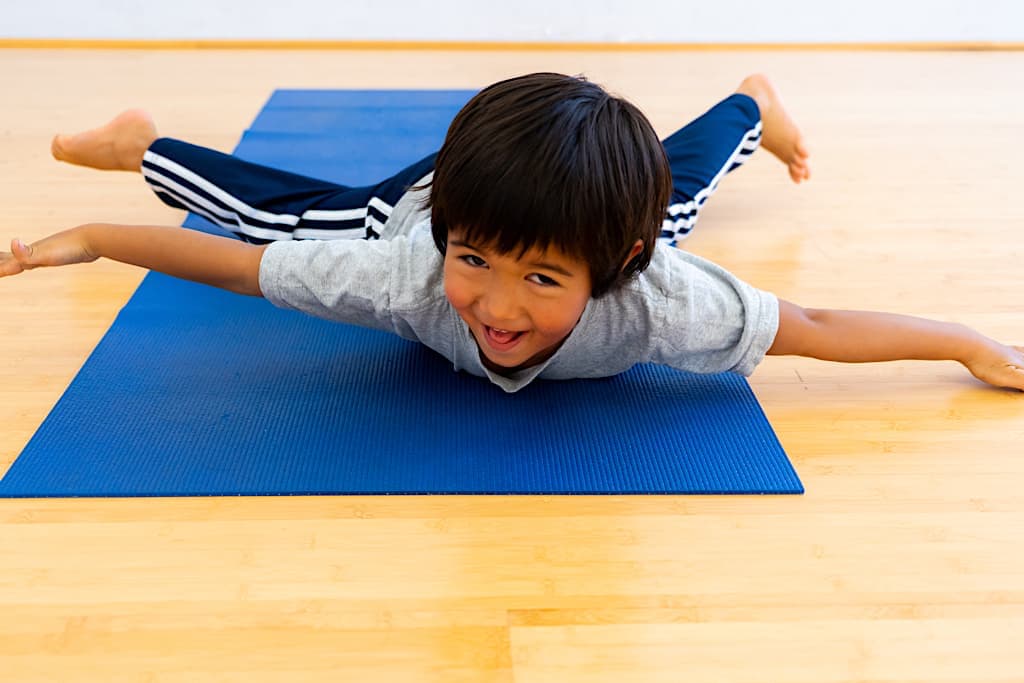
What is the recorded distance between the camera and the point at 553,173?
1.03 metres

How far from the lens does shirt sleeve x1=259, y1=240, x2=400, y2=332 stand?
1.25 meters

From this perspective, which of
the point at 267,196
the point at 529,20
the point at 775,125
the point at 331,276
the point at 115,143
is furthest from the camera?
the point at 529,20

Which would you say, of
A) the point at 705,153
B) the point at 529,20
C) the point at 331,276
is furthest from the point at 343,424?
the point at 529,20

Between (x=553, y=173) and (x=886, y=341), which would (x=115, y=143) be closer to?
(x=553, y=173)

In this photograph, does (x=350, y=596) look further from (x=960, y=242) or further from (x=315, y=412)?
(x=960, y=242)

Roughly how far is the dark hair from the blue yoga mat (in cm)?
24

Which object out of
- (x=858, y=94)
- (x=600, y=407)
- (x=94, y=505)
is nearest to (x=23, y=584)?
(x=94, y=505)

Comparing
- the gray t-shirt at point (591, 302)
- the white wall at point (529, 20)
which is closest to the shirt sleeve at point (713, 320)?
the gray t-shirt at point (591, 302)

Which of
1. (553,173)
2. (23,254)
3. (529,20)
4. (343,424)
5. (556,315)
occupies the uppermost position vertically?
(553,173)

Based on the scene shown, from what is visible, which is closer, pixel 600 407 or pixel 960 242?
pixel 600 407

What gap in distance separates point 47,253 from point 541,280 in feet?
2.03

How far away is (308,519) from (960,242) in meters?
1.34

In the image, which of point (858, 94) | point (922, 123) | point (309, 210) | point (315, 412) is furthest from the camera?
point (858, 94)

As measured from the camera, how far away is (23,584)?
39.9 inches
